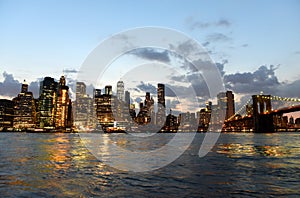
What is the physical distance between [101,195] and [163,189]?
8.98 feet

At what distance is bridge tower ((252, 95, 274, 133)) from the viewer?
124 m

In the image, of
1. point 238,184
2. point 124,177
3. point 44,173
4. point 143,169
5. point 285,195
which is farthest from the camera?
point 143,169

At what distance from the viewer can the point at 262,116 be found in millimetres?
126250

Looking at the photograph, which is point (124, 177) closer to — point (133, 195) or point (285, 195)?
point (133, 195)

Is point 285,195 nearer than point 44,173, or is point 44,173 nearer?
point 285,195

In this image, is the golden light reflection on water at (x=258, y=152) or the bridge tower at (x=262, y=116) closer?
the golden light reflection on water at (x=258, y=152)

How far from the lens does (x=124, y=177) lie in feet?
48.4

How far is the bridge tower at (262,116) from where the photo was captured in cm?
12375

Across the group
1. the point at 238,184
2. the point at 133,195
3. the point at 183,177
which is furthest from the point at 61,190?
the point at 238,184

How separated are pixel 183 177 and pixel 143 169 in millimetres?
3733

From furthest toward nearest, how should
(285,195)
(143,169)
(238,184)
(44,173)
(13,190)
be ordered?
(143,169)
(44,173)
(238,184)
(13,190)
(285,195)

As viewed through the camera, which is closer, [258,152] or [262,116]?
[258,152]

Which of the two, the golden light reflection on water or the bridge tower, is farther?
the bridge tower

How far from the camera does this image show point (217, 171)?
16797mm
